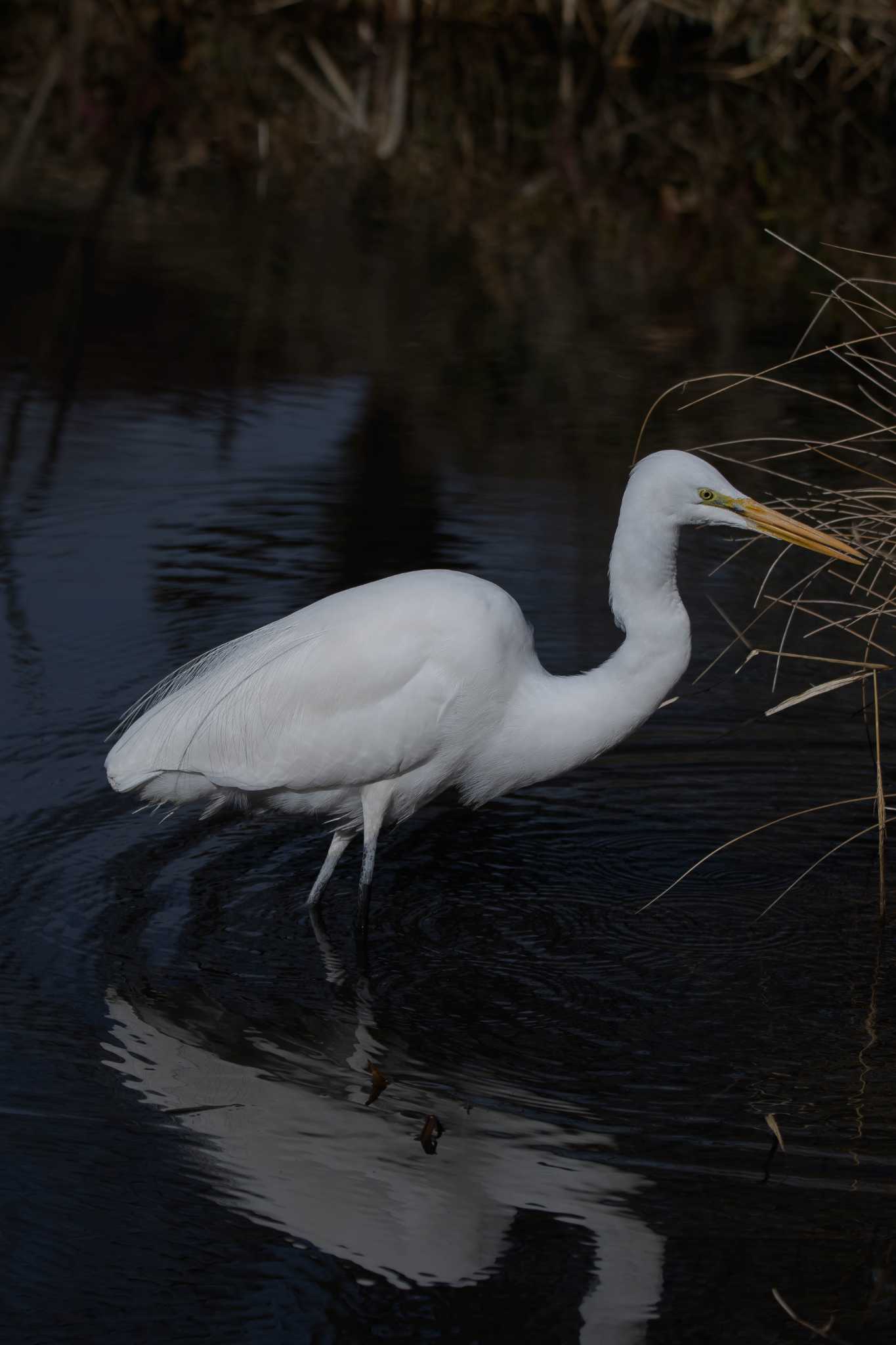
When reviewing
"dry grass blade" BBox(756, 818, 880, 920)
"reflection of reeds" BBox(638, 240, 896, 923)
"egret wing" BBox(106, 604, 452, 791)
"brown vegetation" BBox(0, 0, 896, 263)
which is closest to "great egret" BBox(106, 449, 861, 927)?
"egret wing" BBox(106, 604, 452, 791)

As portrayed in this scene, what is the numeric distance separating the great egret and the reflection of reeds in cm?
25

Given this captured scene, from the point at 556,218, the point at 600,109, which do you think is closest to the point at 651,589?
the point at 556,218

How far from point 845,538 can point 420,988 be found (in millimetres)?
1277

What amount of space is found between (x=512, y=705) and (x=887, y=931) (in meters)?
0.97

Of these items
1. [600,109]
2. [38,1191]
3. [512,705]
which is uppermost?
[600,109]

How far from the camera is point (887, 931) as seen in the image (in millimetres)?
3885

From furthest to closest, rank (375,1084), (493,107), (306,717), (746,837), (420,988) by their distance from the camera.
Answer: (493,107)
(746,837)
(306,717)
(420,988)
(375,1084)

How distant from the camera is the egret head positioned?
3.42 metres

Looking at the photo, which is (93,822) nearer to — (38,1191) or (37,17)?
(38,1191)

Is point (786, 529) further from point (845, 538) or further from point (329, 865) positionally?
point (329, 865)

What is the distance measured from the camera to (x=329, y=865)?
395cm

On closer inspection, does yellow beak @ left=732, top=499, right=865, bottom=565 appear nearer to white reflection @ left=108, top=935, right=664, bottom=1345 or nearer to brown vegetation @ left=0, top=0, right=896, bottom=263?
white reflection @ left=108, top=935, right=664, bottom=1345

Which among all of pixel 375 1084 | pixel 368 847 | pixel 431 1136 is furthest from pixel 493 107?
pixel 431 1136

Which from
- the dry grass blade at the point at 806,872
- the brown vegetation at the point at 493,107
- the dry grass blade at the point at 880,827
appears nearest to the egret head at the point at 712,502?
the dry grass blade at the point at 880,827
